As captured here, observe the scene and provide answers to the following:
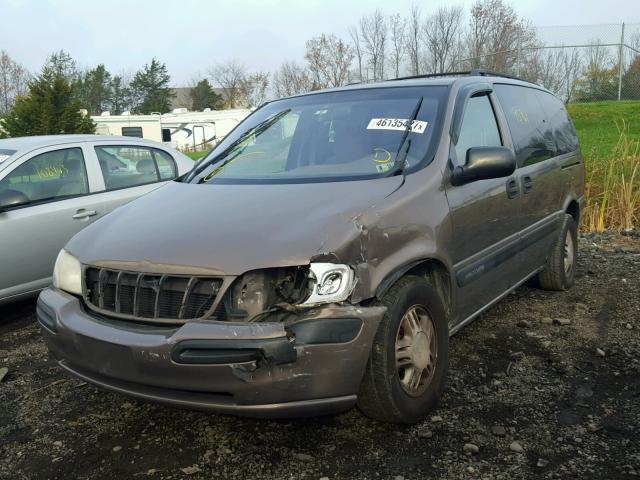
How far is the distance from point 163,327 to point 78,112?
1952 cm

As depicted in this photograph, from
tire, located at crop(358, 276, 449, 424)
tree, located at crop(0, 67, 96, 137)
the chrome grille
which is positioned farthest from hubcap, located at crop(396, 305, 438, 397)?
tree, located at crop(0, 67, 96, 137)

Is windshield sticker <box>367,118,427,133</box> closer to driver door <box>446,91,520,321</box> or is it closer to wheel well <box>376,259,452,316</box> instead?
driver door <box>446,91,520,321</box>

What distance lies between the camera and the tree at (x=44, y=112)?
19.2 meters

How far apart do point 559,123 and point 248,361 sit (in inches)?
162

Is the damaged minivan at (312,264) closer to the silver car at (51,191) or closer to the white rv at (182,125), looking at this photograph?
the silver car at (51,191)

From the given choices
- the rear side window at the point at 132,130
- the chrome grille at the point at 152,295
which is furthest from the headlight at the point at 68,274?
the rear side window at the point at 132,130

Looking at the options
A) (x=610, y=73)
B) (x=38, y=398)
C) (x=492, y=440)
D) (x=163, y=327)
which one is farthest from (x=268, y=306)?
(x=610, y=73)

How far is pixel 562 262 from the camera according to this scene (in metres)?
5.23

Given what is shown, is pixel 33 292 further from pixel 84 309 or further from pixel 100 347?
pixel 100 347

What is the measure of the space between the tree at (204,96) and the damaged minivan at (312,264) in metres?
66.7

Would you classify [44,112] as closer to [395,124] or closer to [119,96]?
[395,124]

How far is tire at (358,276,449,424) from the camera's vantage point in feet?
8.82

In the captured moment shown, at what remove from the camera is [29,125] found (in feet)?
63.3

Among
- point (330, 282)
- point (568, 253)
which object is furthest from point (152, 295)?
point (568, 253)
